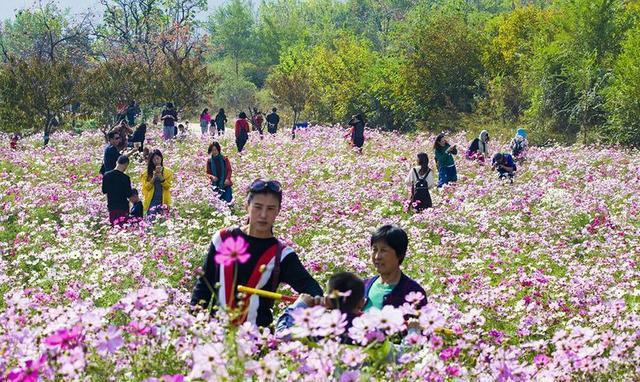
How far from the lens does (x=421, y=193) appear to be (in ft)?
41.1

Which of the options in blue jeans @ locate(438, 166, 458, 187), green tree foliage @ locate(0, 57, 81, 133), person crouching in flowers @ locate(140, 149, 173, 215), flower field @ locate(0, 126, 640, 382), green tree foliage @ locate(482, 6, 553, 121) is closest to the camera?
flower field @ locate(0, 126, 640, 382)

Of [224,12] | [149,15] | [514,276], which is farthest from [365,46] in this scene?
[224,12]

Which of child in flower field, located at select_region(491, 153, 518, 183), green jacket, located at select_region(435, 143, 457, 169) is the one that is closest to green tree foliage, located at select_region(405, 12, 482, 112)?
child in flower field, located at select_region(491, 153, 518, 183)

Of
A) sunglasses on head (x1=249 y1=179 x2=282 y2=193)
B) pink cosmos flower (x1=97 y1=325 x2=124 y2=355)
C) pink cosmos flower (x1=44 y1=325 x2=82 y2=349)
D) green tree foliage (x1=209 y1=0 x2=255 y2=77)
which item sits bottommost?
pink cosmos flower (x1=97 y1=325 x2=124 y2=355)

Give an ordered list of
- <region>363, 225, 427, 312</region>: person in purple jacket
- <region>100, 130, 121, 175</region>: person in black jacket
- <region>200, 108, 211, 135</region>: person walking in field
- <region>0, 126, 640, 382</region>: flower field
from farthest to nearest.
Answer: <region>200, 108, 211, 135</region>: person walking in field, <region>100, 130, 121, 175</region>: person in black jacket, <region>363, 225, 427, 312</region>: person in purple jacket, <region>0, 126, 640, 382</region>: flower field

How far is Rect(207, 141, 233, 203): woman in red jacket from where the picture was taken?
13.2m

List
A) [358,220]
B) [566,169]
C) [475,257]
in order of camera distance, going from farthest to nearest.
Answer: [566,169], [358,220], [475,257]

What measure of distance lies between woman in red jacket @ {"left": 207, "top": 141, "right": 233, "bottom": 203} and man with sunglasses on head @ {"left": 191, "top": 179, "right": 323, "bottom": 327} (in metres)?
8.53

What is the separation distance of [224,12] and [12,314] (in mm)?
113508

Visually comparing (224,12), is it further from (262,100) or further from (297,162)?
(297,162)

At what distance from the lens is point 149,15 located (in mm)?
55062

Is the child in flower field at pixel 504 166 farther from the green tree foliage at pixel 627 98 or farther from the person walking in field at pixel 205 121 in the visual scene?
the person walking in field at pixel 205 121

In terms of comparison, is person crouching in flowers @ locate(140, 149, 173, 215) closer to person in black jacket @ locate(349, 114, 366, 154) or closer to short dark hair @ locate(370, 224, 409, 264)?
short dark hair @ locate(370, 224, 409, 264)

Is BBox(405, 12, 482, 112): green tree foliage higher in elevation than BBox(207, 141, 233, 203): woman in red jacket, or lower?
higher
